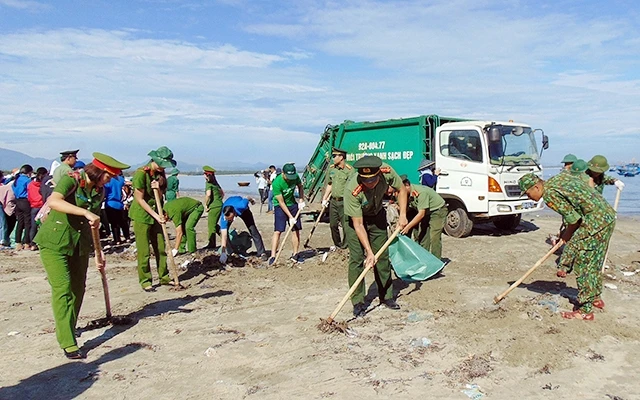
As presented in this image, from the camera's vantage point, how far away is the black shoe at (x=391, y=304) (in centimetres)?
599

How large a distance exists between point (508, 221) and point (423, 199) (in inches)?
201

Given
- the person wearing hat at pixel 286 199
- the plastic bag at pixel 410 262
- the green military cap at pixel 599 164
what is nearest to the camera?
the green military cap at pixel 599 164

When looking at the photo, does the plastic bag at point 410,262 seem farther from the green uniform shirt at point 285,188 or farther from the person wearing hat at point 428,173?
the person wearing hat at point 428,173

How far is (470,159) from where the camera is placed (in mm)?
10680

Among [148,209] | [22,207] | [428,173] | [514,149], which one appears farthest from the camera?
[514,149]

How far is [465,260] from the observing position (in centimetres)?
885

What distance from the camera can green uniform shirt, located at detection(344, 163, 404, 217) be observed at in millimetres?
5367

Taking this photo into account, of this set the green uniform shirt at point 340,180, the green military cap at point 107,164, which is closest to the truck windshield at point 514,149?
the green uniform shirt at point 340,180

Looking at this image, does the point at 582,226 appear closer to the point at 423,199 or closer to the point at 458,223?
the point at 423,199

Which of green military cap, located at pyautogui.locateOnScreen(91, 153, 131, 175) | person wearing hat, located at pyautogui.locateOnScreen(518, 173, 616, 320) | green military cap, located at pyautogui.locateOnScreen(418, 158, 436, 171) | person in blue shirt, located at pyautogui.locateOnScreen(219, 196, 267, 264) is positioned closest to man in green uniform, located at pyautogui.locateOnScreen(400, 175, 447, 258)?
person wearing hat, located at pyautogui.locateOnScreen(518, 173, 616, 320)

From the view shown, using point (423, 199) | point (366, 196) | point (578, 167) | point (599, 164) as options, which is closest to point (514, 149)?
point (578, 167)

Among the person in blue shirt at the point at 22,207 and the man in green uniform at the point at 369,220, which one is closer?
the man in green uniform at the point at 369,220

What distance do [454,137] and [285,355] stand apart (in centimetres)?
734

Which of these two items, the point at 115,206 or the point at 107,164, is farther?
the point at 115,206
